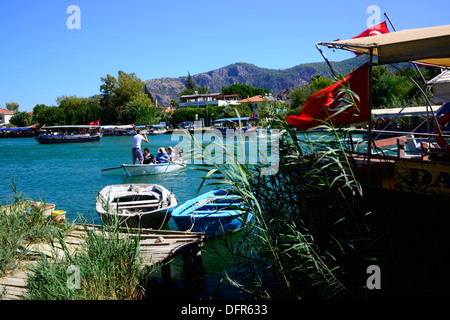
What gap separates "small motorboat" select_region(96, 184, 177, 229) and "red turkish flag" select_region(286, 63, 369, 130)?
4865mm

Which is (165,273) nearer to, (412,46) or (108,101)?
(412,46)

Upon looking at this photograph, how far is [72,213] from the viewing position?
1436 centimetres

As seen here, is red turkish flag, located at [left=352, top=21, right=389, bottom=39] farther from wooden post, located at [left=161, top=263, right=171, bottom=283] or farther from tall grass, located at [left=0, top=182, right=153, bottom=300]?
tall grass, located at [left=0, top=182, right=153, bottom=300]

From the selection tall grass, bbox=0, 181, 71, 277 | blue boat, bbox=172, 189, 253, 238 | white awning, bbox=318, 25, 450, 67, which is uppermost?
white awning, bbox=318, 25, 450, 67

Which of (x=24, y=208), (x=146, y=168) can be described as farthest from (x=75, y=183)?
(x=24, y=208)

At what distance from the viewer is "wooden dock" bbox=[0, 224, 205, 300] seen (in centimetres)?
603

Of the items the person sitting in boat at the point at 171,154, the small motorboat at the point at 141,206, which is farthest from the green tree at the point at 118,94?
the small motorboat at the point at 141,206

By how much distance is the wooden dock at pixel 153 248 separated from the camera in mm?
6031

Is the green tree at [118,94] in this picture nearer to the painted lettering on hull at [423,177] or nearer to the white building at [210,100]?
the white building at [210,100]

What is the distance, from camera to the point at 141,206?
34.7 feet

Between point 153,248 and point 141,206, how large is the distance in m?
3.29

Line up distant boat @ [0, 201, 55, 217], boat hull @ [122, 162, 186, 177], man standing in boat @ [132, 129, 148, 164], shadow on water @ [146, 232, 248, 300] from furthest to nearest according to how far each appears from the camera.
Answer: boat hull @ [122, 162, 186, 177] < man standing in boat @ [132, 129, 148, 164] < distant boat @ [0, 201, 55, 217] < shadow on water @ [146, 232, 248, 300]

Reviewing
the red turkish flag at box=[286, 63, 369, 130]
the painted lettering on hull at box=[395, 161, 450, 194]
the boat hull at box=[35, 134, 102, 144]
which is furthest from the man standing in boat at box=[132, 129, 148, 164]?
the boat hull at box=[35, 134, 102, 144]

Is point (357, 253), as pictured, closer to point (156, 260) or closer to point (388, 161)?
point (388, 161)
